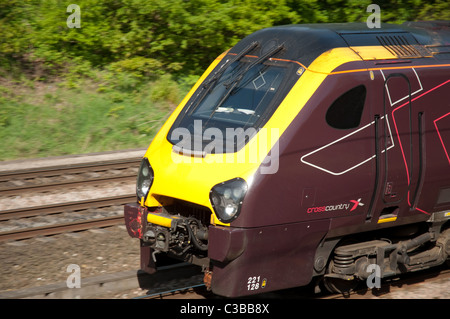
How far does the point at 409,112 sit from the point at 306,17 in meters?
12.9

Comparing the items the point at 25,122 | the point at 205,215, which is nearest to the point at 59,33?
the point at 25,122

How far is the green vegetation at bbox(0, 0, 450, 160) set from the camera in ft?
48.9

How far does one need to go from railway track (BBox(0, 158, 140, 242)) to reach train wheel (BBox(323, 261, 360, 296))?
3627 millimetres

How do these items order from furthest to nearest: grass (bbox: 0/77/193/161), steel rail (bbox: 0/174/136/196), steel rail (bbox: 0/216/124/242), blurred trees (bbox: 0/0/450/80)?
blurred trees (bbox: 0/0/450/80), grass (bbox: 0/77/193/161), steel rail (bbox: 0/174/136/196), steel rail (bbox: 0/216/124/242)

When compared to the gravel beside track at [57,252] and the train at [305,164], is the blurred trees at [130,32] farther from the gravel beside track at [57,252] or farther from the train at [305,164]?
the train at [305,164]

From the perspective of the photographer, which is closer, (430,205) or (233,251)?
(233,251)

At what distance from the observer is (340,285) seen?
726cm

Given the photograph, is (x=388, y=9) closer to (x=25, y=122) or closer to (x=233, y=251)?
(x=25, y=122)

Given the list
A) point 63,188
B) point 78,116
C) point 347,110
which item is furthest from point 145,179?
point 78,116

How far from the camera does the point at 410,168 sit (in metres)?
6.71

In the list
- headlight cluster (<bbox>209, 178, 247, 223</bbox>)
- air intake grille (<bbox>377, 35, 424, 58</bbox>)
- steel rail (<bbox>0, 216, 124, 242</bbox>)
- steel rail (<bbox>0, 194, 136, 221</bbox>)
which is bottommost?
steel rail (<bbox>0, 194, 136, 221</bbox>)

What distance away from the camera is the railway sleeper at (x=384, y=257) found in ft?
22.3

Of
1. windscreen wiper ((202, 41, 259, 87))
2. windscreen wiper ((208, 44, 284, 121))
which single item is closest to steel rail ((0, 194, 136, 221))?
windscreen wiper ((202, 41, 259, 87))

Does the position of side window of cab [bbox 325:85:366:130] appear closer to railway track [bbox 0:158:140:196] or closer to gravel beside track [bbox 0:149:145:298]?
gravel beside track [bbox 0:149:145:298]
